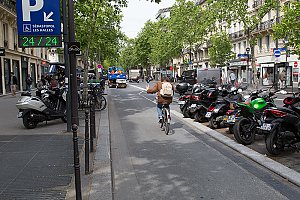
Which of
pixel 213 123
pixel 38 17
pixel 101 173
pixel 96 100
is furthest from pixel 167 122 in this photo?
pixel 96 100

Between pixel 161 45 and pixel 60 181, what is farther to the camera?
pixel 161 45

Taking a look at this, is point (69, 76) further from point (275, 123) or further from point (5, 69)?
point (5, 69)

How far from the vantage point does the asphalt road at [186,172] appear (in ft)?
16.0

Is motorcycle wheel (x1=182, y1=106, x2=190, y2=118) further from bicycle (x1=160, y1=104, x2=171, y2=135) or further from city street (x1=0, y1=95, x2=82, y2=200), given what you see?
city street (x1=0, y1=95, x2=82, y2=200)

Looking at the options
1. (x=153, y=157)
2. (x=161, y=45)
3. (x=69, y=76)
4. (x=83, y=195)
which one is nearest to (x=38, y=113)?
(x=69, y=76)

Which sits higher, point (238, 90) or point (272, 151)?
point (238, 90)

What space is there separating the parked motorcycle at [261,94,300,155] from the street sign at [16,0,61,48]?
18.6 ft

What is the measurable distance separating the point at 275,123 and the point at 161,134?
3.74 metres

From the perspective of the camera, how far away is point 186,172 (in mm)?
5895

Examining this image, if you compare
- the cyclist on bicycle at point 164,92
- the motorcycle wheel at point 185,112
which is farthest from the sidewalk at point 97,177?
the motorcycle wheel at point 185,112

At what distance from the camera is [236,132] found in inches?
311

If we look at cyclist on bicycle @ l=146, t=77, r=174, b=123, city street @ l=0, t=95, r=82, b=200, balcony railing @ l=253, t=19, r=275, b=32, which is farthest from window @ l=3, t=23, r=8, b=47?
balcony railing @ l=253, t=19, r=275, b=32

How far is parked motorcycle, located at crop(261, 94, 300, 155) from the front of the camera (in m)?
6.64

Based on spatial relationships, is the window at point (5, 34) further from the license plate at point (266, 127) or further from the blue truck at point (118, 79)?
the license plate at point (266, 127)
